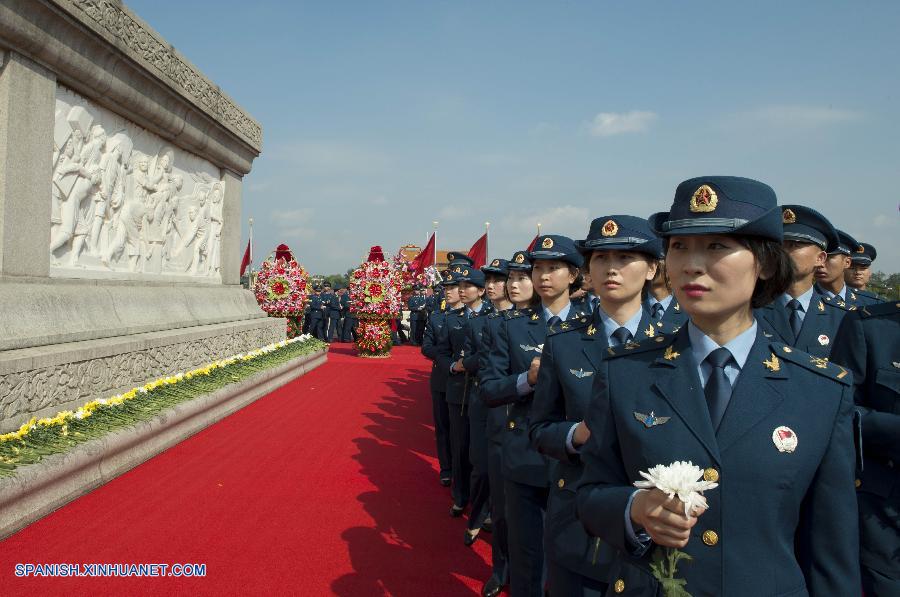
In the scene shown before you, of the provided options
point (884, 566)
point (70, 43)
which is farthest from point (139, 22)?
point (884, 566)

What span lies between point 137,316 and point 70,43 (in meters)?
2.78

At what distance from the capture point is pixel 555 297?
356 cm

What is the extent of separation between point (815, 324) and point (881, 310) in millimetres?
1054

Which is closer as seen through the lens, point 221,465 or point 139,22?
point 221,465

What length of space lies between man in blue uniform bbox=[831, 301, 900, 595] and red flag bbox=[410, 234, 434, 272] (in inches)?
691

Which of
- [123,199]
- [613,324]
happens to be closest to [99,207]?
[123,199]

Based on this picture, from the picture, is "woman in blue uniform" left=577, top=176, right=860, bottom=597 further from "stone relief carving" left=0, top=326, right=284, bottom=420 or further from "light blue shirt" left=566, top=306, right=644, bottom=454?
"stone relief carving" left=0, top=326, right=284, bottom=420

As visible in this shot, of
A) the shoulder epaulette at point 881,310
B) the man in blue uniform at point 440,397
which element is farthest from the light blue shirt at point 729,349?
the man in blue uniform at point 440,397

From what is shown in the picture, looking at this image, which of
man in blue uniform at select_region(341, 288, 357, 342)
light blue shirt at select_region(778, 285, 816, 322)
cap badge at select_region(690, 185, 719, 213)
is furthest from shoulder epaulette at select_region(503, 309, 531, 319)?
man in blue uniform at select_region(341, 288, 357, 342)

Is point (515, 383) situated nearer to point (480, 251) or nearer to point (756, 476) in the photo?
point (756, 476)

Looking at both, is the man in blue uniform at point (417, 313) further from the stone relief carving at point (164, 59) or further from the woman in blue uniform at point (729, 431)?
the woman in blue uniform at point (729, 431)

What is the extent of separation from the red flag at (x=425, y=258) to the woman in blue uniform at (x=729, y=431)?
18.3m

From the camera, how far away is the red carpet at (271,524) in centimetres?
358

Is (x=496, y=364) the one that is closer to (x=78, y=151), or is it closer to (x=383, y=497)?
(x=383, y=497)
